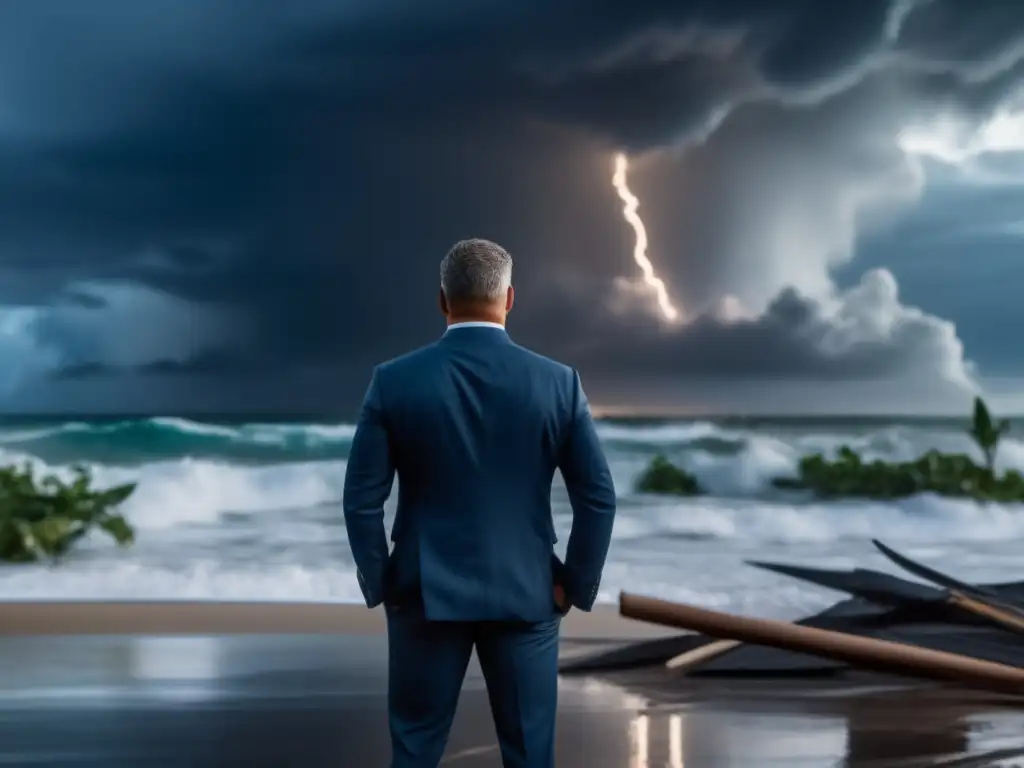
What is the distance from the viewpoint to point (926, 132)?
4.77 m

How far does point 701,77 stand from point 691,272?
27.5 inches

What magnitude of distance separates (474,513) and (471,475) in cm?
5

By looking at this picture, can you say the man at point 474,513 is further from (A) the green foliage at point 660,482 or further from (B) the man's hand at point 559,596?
(A) the green foliage at point 660,482

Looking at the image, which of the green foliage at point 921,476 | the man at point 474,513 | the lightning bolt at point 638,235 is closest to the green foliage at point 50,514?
the lightning bolt at point 638,235

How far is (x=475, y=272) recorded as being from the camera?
5.31 ft

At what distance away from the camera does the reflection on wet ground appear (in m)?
2.30

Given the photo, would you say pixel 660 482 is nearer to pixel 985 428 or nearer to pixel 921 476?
pixel 921 476

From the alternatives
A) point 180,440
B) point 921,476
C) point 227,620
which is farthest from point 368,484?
point 921,476

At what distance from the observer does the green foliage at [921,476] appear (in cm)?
479

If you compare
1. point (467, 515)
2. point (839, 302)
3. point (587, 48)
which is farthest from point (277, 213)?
point (467, 515)

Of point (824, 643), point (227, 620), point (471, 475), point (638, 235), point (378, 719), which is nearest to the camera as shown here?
point (824, 643)

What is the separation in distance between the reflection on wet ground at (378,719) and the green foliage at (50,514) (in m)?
1.31

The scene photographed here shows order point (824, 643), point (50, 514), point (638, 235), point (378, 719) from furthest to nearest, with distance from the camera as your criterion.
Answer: point (638, 235)
point (50, 514)
point (378, 719)
point (824, 643)

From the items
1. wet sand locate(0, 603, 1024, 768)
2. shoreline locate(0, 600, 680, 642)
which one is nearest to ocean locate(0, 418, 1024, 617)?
shoreline locate(0, 600, 680, 642)
